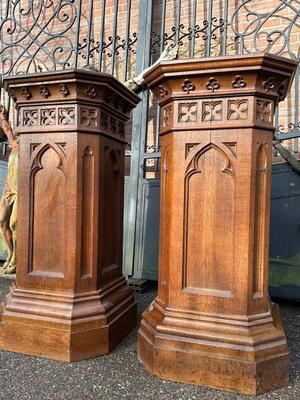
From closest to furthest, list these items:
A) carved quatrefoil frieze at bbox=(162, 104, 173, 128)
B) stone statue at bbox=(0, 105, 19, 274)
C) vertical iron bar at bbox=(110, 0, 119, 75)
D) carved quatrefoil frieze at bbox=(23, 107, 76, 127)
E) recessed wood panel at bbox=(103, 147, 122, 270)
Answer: carved quatrefoil frieze at bbox=(162, 104, 173, 128) < carved quatrefoil frieze at bbox=(23, 107, 76, 127) < recessed wood panel at bbox=(103, 147, 122, 270) < stone statue at bbox=(0, 105, 19, 274) < vertical iron bar at bbox=(110, 0, 119, 75)

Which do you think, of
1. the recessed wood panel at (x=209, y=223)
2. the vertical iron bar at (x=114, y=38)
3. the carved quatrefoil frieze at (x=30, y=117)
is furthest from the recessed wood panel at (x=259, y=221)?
the vertical iron bar at (x=114, y=38)

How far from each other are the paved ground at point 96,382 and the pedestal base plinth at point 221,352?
5 cm

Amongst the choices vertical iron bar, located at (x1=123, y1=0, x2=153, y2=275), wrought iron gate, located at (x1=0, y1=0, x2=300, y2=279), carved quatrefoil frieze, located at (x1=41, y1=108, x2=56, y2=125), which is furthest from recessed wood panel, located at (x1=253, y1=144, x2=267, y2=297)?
vertical iron bar, located at (x1=123, y1=0, x2=153, y2=275)

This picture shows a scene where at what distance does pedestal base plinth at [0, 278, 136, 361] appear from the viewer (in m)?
1.83

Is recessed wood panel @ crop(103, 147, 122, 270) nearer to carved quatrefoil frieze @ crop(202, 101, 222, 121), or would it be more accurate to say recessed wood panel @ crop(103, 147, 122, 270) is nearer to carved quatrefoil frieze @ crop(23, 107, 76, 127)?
carved quatrefoil frieze @ crop(23, 107, 76, 127)

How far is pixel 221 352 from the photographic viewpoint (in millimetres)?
1629

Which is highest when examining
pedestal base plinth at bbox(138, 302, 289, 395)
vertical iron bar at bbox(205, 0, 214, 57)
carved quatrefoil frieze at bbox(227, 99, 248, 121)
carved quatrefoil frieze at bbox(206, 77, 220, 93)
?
vertical iron bar at bbox(205, 0, 214, 57)

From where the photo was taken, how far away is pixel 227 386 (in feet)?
5.28

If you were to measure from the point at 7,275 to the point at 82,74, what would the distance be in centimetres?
232

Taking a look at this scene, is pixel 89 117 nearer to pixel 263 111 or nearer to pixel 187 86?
pixel 187 86

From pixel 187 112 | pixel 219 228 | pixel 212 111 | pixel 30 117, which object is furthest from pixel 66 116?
pixel 219 228

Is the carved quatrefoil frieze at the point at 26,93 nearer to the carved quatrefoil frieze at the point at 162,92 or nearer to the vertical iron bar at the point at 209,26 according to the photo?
the carved quatrefoil frieze at the point at 162,92

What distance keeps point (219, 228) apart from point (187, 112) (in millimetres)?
579

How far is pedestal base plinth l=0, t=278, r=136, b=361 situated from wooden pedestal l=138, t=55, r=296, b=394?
29 cm
